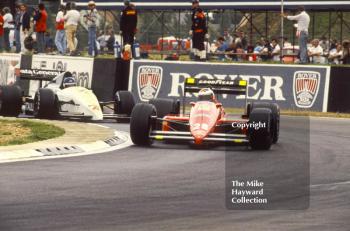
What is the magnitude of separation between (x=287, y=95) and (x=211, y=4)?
9.31m

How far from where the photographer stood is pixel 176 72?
1180 inches

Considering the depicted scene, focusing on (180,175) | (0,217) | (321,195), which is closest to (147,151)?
(180,175)

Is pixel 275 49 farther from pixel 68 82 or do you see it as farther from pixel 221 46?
pixel 68 82

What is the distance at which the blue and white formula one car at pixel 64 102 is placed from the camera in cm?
2355

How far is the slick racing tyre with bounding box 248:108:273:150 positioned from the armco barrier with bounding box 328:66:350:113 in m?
8.90

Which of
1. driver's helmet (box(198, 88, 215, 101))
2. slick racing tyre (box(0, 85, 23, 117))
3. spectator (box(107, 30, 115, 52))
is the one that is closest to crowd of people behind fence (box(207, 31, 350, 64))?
spectator (box(107, 30, 115, 52))

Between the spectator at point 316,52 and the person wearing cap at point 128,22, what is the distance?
5.86 m

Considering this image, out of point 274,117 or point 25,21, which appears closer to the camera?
point 274,117

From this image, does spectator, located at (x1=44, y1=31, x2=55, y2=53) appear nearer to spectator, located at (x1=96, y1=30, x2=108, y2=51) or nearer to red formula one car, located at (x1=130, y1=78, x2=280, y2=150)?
spectator, located at (x1=96, y1=30, x2=108, y2=51)

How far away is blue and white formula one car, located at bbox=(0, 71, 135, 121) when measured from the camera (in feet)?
77.3

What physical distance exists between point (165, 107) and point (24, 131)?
2752mm

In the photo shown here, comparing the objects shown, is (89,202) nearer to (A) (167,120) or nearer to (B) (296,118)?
(A) (167,120)

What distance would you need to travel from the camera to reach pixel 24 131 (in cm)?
2016

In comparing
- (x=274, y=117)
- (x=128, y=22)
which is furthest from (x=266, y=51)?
(x=274, y=117)
